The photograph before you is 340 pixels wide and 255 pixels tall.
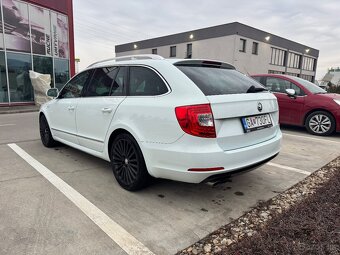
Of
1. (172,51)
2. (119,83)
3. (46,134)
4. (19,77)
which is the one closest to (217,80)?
(119,83)

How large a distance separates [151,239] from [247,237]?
0.86m

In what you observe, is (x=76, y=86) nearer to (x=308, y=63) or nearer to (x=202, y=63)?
(x=202, y=63)

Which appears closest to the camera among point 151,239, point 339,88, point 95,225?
point 151,239

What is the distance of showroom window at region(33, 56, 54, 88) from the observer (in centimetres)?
1510

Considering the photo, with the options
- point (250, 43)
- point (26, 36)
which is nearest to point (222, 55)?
point (250, 43)

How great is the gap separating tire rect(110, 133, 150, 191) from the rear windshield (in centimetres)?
100

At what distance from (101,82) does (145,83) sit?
0.98 metres

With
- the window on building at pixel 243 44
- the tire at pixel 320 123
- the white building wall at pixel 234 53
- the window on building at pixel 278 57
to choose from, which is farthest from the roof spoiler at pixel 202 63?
the window on building at pixel 278 57

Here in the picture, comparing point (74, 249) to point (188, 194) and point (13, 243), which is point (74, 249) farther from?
point (188, 194)

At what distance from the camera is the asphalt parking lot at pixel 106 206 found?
234cm

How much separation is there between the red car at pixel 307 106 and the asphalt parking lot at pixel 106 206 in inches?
113

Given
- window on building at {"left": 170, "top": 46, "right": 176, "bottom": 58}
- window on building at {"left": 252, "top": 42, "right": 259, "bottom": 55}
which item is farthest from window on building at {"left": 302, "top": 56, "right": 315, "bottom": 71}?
window on building at {"left": 170, "top": 46, "right": 176, "bottom": 58}

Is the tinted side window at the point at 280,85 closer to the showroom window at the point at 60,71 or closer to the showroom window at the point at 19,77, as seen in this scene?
the showroom window at the point at 60,71

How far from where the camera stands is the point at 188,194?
333 cm
